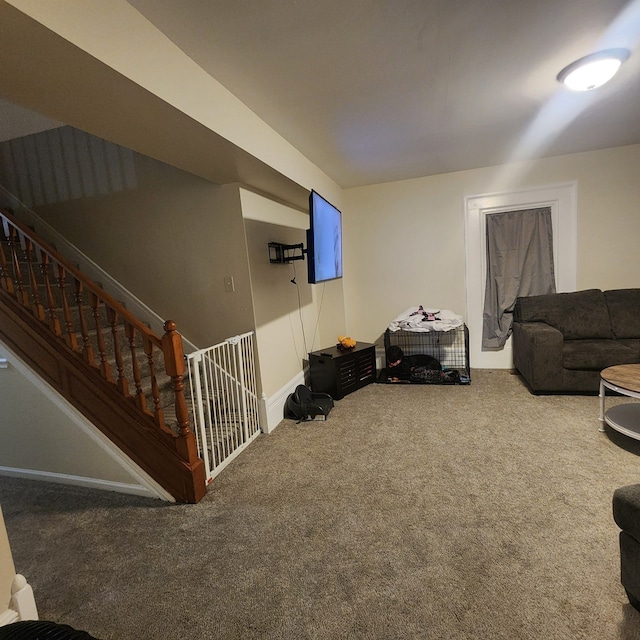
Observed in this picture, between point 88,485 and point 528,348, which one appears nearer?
point 88,485

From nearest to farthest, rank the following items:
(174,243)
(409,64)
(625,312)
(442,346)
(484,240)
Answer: (409,64), (174,243), (625,312), (484,240), (442,346)

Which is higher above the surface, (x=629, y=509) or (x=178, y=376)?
(x=178, y=376)

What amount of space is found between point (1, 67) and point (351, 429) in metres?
2.77

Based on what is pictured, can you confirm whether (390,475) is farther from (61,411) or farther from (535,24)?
(535,24)

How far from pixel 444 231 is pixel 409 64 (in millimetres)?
2542

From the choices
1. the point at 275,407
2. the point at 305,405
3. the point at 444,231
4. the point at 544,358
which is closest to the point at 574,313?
the point at 544,358

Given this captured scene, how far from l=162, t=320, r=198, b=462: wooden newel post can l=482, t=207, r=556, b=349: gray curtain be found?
3461mm

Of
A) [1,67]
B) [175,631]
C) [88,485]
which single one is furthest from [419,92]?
[88,485]

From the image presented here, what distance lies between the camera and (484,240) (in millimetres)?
4039

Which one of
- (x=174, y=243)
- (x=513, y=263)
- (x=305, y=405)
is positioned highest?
(x=174, y=243)

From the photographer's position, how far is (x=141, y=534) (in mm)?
1831

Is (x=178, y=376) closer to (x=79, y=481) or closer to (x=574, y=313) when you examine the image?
(x=79, y=481)

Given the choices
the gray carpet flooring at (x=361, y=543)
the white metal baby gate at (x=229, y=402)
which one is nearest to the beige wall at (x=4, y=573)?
the gray carpet flooring at (x=361, y=543)

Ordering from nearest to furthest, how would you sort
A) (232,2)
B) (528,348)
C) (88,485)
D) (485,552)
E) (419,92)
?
1. (232,2)
2. (485,552)
3. (419,92)
4. (88,485)
5. (528,348)
